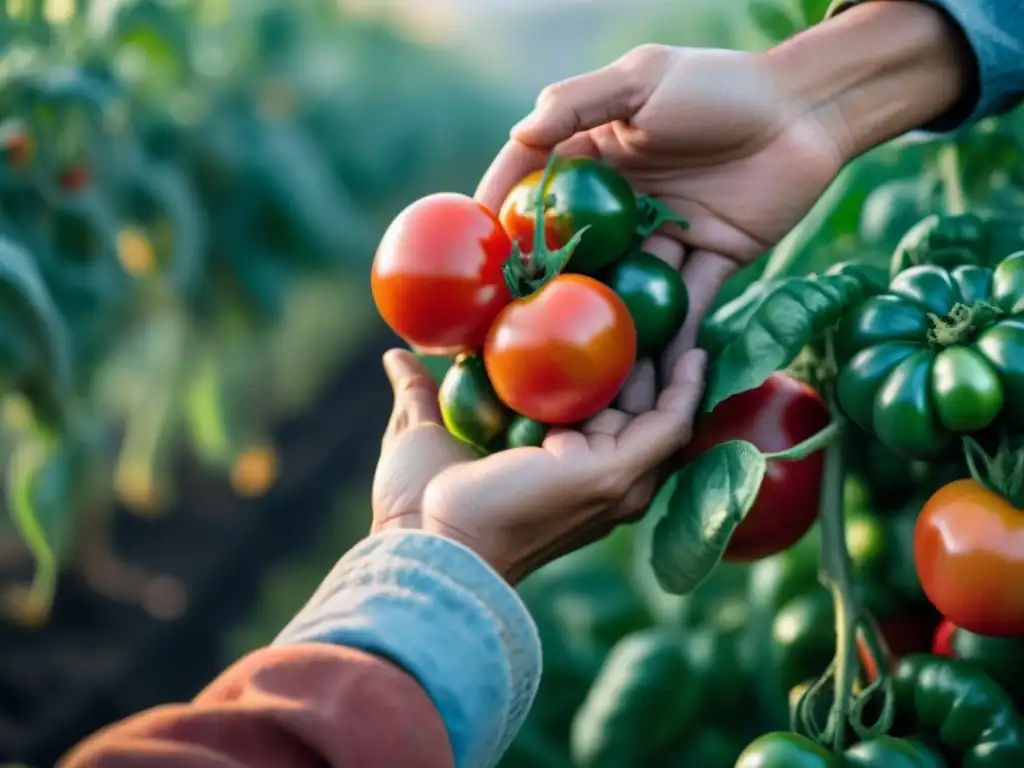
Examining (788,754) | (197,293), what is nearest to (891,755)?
(788,754)

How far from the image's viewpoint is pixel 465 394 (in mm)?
1144

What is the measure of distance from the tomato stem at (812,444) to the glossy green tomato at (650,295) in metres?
Result: 0.17

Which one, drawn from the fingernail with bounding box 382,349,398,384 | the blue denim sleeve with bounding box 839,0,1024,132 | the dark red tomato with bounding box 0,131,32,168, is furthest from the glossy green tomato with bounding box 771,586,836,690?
the dark red tomato with bounding box 0,131,32,168

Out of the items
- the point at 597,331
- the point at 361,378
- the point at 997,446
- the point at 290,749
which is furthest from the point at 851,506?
the point at 361,378

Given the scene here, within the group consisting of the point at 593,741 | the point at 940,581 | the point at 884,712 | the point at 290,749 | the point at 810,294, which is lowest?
the point at 593,741

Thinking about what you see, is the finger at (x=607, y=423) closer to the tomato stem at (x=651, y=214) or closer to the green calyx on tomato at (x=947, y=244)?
the tomato stem at (x=651, y=214)

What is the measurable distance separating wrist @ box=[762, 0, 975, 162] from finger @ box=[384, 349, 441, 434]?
1.77 ft

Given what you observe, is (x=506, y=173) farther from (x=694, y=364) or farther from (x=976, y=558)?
(x=976, y=558)

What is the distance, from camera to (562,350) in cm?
105

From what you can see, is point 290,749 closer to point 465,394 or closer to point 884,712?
point 465,394

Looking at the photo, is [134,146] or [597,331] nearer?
[597,331]

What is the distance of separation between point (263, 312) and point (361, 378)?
0.87 metres

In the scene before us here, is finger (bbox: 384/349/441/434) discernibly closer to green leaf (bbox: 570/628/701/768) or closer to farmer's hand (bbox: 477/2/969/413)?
farmer's hand (bbox: 477/2/969/413)

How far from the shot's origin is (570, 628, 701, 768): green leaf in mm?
1474
